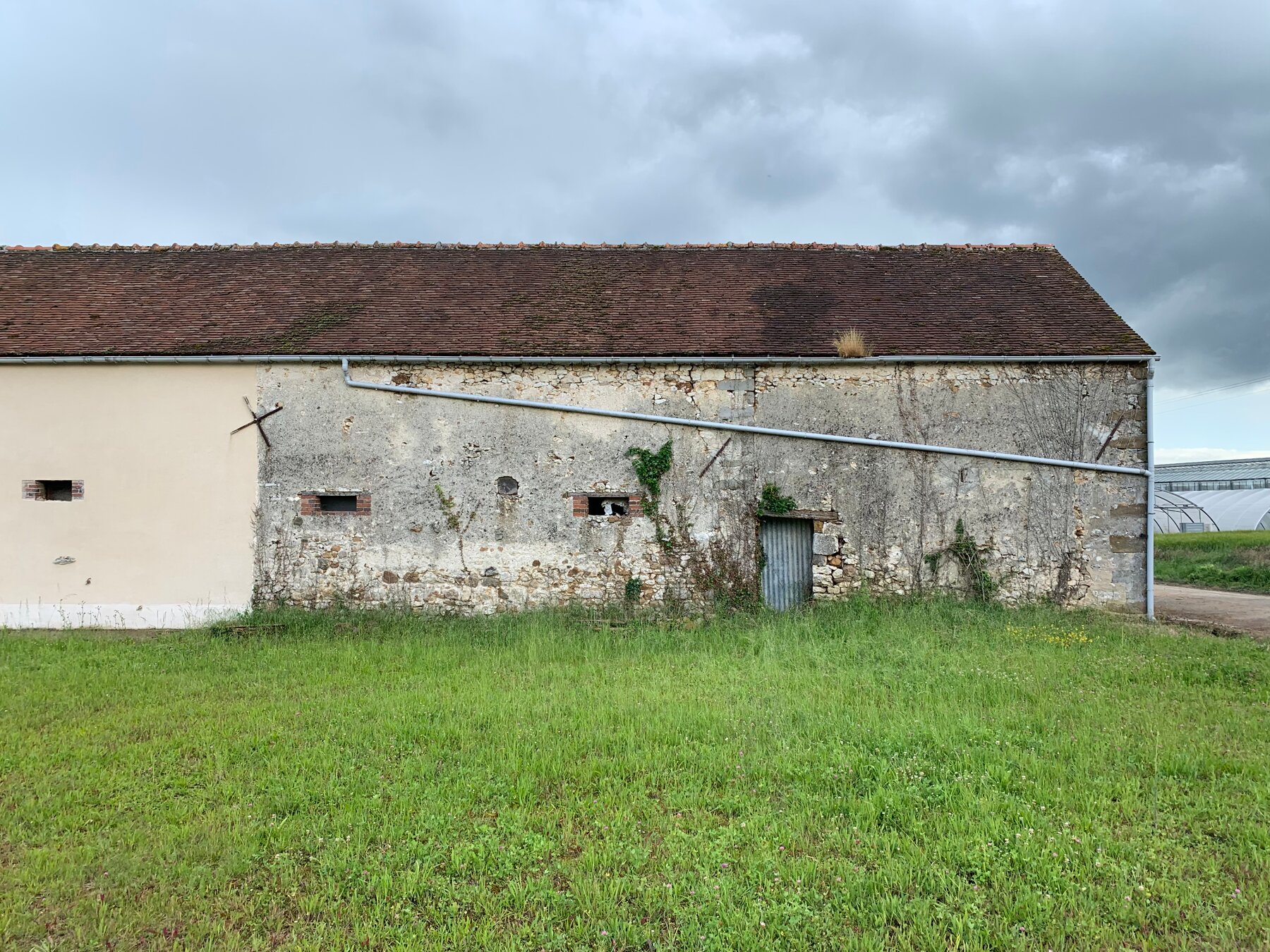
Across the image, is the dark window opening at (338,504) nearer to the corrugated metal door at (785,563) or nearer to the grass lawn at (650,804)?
the grass lawn at (650,804)

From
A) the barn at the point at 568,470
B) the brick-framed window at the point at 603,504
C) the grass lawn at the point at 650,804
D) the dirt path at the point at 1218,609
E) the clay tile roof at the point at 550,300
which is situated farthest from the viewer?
the clay tile roof at the point at 550,300

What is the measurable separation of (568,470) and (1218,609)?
1003 centimetres

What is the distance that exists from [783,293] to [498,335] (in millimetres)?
4629

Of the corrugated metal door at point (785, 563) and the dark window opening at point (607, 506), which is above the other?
the dark window opening at point (607, 506)

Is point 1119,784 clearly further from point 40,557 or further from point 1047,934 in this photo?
point 40,557

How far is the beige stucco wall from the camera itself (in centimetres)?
976

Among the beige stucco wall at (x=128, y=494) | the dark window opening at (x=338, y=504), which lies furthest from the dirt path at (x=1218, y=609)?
the beige stucco wall at (x=128, y=494)

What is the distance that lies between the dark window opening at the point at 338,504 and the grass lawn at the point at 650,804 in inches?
123

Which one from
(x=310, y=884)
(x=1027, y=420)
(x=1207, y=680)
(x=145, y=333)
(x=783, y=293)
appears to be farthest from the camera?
(x=783, y=293)

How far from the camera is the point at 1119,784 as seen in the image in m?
4.13

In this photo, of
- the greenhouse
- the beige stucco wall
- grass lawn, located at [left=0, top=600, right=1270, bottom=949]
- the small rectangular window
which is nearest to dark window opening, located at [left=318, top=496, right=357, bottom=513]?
the beige stucco wall

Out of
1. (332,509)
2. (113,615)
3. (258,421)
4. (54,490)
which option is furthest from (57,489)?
(332,509)

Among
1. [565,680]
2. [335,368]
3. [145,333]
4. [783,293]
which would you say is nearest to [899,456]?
[783,293]

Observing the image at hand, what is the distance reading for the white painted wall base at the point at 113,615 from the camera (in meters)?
9.70
